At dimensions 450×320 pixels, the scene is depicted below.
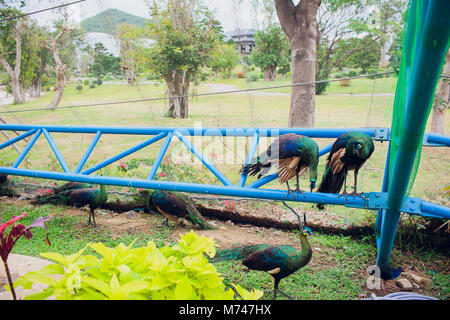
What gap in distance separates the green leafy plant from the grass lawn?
56.4 inches

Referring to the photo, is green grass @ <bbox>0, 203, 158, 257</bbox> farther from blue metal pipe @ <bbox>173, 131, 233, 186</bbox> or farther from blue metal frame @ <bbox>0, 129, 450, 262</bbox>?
blue metal pipe @ <bbox>173, 131, 233, 186</bbox>

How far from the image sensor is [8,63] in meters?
4.02

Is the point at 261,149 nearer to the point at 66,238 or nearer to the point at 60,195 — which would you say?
the point at 66,238

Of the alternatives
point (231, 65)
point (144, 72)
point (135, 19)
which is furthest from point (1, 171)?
point (231, 65)

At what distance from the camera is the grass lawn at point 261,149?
2326mm

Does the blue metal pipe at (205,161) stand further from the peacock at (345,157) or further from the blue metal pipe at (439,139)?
the blue metal pipe at (439,139)

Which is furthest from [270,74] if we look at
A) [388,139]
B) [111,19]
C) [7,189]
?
[7,189]

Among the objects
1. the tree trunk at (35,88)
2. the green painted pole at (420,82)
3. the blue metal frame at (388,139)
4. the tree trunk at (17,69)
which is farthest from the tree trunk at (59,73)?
the green painted pole at (420,82)

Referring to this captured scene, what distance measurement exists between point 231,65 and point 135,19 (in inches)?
49.3

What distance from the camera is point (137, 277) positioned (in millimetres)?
876

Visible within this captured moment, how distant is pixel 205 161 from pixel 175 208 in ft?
3.94
